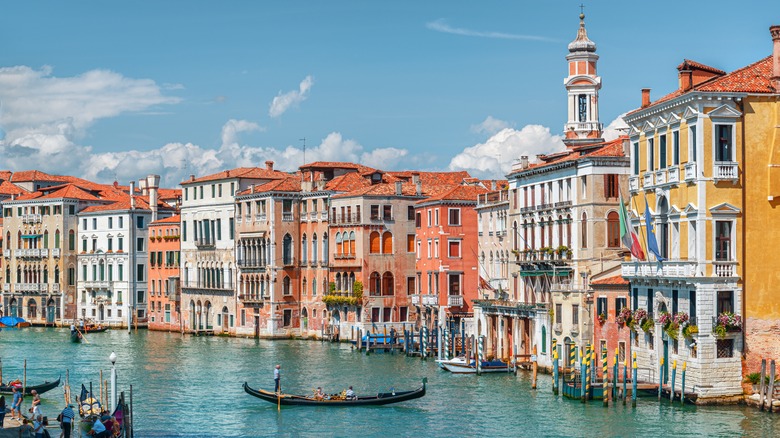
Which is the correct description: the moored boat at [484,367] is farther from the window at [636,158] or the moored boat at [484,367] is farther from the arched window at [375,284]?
the arched window at [375,284]

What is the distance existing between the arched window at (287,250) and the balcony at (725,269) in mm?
35276

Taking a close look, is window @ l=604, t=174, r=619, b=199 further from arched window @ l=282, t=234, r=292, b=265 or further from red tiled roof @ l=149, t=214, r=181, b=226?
red tiled roof @ l=149, t=214, r=181, b=226

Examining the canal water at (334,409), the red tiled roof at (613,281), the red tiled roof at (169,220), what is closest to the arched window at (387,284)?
the canal water at (334,409)

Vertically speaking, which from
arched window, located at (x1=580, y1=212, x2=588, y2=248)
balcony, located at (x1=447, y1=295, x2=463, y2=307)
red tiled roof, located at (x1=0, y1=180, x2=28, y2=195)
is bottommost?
balcony, located at (x1=447, y1=295, x2=463, y2=307)

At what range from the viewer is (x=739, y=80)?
33062 mm

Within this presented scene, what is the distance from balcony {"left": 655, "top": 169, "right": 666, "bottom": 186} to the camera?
34.8 meters

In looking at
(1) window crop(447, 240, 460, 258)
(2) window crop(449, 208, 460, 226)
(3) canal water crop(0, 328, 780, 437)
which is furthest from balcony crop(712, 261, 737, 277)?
(2) window crop(449, 208, 460, 226)

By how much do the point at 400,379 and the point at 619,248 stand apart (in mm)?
8119

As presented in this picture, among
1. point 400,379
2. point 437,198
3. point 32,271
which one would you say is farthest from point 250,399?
point 32,271

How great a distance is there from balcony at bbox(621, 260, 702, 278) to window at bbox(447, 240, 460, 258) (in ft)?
66.1

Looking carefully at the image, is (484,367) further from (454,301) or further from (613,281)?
(454,301)

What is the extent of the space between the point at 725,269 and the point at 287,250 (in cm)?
3550

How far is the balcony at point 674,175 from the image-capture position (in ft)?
111

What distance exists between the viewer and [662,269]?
3456cm
